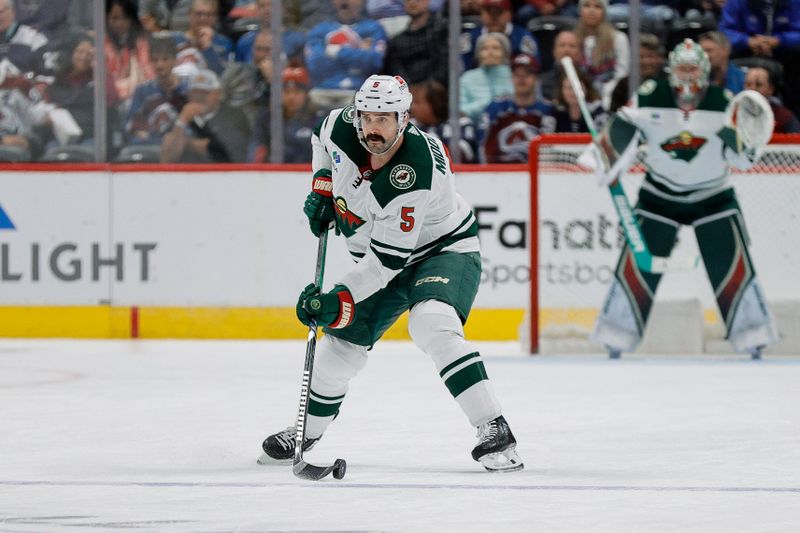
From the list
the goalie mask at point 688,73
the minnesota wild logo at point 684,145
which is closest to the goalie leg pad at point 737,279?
the minnesota wild logo at point 684,145

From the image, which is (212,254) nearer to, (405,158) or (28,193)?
(28,193)

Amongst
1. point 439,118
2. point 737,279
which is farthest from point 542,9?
point 737,279

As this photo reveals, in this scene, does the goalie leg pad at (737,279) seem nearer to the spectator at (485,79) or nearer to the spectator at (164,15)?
the spectator at (485,79)

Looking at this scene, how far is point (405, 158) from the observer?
13.3 feet

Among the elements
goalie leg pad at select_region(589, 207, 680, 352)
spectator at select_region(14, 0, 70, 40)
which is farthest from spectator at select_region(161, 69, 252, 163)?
goalie leg pad at select_region(589, 207, 680, 352)

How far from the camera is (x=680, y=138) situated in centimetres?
764

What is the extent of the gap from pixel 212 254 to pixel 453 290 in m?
4.56

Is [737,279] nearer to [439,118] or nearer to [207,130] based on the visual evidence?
[439,118]

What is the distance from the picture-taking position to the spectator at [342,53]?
28.8 ft

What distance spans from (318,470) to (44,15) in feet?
17.7

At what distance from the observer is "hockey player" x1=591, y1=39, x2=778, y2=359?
7.61 metres

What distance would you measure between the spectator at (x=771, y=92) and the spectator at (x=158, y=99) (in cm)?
295

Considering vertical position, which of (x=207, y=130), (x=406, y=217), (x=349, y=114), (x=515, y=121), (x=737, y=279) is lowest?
(x=737, y=279)

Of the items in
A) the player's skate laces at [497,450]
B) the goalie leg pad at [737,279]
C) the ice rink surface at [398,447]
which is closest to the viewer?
the ice rink surface at [398,447]
